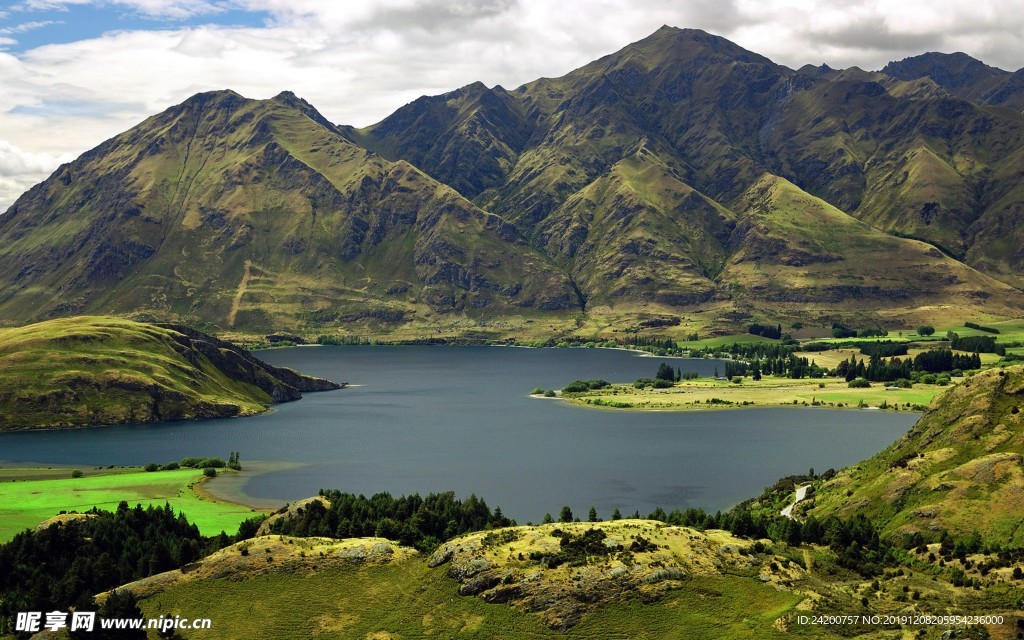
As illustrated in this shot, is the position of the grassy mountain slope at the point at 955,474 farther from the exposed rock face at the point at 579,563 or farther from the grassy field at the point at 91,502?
the grassy field at the point at 91,502

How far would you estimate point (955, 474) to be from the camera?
5128 inches

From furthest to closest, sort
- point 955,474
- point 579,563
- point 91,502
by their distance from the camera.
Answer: point 91,502 < point 955,474 < point 579,563

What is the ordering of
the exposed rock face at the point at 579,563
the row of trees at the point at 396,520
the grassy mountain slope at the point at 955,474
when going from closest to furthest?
the exposed rock face at the point at 579,563, the grassy mountain slope at the point at 955,474, the row of trees at the point at 396,520

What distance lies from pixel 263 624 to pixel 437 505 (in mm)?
39333

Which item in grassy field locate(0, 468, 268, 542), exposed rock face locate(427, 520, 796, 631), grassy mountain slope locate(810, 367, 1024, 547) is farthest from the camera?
grassy field locate(0, 468, 268, 542)

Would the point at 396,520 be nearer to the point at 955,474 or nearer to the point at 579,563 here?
the point at 579,563

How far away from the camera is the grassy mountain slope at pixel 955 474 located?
120m

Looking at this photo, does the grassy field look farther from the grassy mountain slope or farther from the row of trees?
the grassy mountain slope

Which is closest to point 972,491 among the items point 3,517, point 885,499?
point 885,499

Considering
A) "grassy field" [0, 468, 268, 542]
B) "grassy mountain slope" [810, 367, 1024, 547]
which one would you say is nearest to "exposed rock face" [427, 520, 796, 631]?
Result: "grassy mountain slope" [810, 367, 1024, 547]

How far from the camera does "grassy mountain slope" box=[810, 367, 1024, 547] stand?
12050 cm

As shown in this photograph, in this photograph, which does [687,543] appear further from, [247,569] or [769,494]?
[769,494]

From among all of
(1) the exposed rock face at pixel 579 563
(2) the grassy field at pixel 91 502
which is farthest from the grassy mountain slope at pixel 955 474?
(2) the grassy field at pixel 91 502

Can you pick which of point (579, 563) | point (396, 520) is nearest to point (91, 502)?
point (396, 520)
